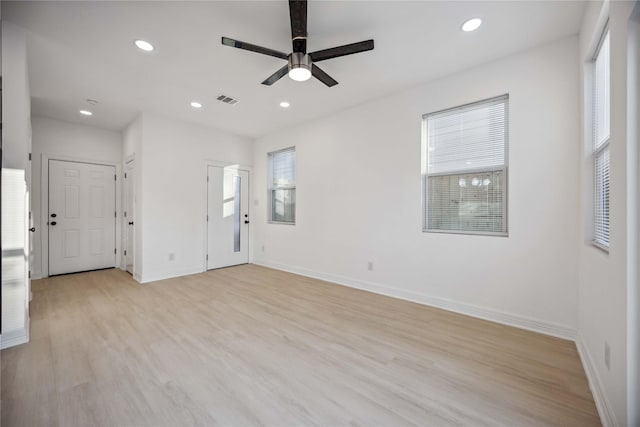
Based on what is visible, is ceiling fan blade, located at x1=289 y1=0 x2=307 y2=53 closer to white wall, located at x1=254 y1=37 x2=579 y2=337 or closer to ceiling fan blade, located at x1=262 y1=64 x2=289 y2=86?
ceiling fan blade, located at x1=262 y1=64 x2=289 y2=86

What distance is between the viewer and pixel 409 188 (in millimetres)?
3557

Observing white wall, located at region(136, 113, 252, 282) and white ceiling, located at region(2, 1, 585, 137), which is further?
white wall, located at region(136, 113, 252, 282)

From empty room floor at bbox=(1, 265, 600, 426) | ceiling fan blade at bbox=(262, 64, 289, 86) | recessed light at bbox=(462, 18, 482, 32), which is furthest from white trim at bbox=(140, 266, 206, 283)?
recessed light at bbox=(462, 18, 482, 32)

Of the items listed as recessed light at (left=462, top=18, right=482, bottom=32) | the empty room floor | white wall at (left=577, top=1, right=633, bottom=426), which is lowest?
the empty room floor

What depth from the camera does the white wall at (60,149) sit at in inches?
180

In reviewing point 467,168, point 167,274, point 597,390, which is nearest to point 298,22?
point 467,168

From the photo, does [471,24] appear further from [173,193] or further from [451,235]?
[173,193]

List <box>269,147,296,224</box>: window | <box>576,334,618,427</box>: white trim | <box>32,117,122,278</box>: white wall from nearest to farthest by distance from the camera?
1. <box>576,334,618,427</box>: white trim
2. <box>32,117,122,278</box>: white wall
3. <box>269,147,296,224</box>: window

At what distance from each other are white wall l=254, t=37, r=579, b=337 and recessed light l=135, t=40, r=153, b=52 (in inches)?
103

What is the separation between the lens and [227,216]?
18.2 ft

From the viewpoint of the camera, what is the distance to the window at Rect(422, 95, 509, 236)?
9.64 ft

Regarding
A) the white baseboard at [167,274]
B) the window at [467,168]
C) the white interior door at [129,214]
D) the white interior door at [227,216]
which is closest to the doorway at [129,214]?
the white interior door at [129,214]

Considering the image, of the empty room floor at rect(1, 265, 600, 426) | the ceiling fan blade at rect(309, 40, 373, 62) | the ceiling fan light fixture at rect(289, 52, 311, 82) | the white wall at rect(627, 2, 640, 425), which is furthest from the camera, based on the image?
the ceiling fan light fixture at rect(289, 52, 311, 82)

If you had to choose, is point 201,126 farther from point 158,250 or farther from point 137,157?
point 158,250
